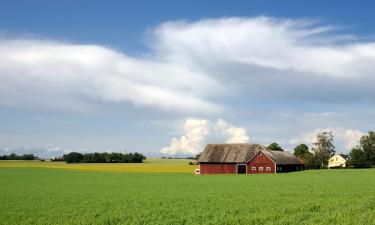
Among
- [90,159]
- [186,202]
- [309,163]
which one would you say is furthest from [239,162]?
[90,159]

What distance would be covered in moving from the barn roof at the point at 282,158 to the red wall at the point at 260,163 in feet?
2.44

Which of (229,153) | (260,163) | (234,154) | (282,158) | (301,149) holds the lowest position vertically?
(260,163)

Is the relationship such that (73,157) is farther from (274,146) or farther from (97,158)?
(274,146)

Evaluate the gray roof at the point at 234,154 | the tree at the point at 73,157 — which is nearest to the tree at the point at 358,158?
the gray roof at the point at 234,154

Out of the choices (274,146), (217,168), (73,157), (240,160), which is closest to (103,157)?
(73,157)

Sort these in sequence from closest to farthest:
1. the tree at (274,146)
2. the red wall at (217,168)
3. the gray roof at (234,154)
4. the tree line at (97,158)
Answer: the gray roof at (234,154) → the red wall at (217,168) → the tree at (274,146) → the tree line at (97,158)

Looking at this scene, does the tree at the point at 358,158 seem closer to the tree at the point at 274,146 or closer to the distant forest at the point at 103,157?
the tree at the point at 274,146

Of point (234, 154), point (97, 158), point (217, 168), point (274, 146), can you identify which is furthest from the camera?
point (97, 158)

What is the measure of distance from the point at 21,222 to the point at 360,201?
1693 centimetres

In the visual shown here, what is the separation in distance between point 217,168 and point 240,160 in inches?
175

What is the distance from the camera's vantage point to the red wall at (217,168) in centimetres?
8306

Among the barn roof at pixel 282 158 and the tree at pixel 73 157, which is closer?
the barn roof at pixel 282 158

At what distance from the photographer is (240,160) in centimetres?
8250

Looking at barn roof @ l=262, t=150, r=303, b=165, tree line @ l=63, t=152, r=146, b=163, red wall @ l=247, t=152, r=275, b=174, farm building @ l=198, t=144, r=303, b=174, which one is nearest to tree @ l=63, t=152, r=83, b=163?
tree line @ l=63, t=152, r=146, b=163
